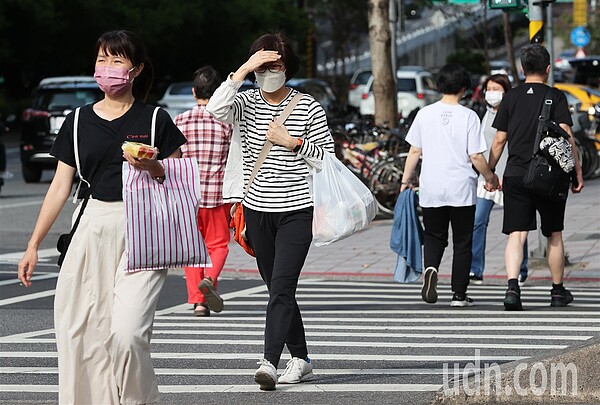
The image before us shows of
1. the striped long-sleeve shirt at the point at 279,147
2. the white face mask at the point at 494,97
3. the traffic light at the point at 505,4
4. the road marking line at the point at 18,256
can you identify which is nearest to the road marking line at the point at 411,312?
the white face mask at the point at 494,97

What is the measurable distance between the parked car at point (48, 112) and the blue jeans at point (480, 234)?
45.2 feet

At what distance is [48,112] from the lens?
25672 millimetres

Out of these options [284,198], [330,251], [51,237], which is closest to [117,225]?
[284,198]

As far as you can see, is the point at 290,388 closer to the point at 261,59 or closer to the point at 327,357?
the point at 327,357

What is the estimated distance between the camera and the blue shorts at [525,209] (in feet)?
35.1

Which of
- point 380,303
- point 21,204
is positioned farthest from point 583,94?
point 380,303

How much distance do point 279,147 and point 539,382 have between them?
1800 millimetres

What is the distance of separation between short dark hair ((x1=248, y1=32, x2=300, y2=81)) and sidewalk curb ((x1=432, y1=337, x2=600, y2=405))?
1.83 m

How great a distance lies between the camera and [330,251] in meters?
15.8

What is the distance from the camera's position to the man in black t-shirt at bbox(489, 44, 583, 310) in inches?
420

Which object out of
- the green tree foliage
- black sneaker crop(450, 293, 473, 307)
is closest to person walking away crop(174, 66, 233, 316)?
black sneaker crop(450, 293, 473, 307)

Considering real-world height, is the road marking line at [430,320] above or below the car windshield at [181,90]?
above

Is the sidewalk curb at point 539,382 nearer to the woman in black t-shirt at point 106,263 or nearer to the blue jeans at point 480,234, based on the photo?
the woman in black t-shirt at point 106,263

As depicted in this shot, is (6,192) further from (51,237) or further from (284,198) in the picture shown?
(284,198)
